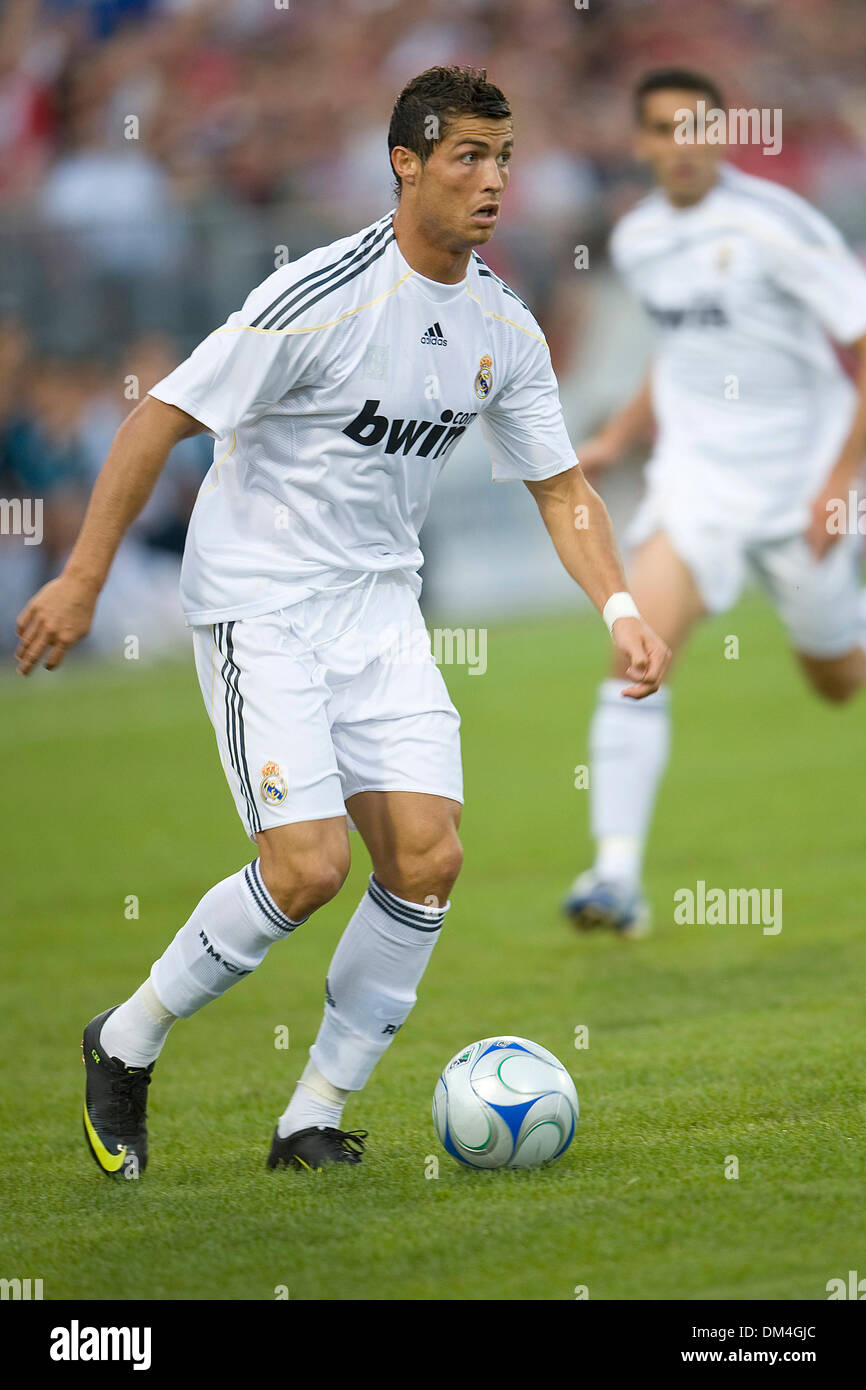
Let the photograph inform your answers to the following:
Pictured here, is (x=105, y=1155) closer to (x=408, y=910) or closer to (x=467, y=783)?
(x=408, y=910)

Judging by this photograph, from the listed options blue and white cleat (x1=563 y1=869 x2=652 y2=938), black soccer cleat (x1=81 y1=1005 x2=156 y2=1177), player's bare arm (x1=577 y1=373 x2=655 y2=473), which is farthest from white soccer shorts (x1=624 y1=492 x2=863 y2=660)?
black soccer cleat (x1=81 y1=1005 x2=156 y2=1177)

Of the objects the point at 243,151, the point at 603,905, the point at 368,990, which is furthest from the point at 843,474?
the point at 243,151

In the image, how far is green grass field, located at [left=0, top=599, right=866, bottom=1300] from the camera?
3461mm

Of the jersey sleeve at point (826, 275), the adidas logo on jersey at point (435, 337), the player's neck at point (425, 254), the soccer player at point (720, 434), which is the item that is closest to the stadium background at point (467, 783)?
the soccer player at point (720, 434)

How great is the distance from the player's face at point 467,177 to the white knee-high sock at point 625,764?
2948 mm

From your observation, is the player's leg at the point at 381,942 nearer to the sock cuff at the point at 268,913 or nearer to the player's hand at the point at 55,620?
the sock cuff at the point at 268,913

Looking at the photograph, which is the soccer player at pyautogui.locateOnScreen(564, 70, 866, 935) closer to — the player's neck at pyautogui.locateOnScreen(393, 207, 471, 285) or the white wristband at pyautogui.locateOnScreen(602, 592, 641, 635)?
the white wristband at pyautogui.locateOnScreen(602, 592, 641, 635)

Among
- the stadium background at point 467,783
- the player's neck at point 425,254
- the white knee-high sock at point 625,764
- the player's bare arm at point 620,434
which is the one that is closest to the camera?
the stadium background at point 467,783

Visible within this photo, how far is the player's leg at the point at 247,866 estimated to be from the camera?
4.02m

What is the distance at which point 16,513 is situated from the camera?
15422 mm

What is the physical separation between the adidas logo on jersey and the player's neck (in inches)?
4.4
